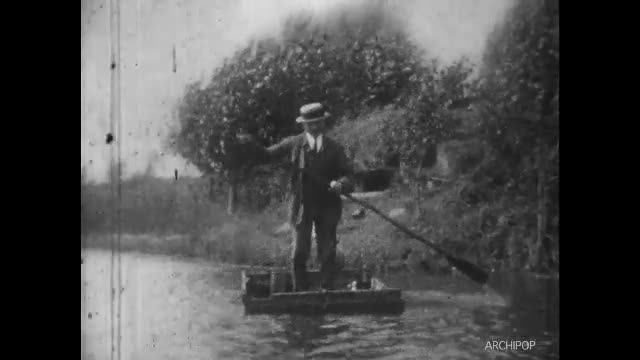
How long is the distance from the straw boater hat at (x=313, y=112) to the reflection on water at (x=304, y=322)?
596 millimetres

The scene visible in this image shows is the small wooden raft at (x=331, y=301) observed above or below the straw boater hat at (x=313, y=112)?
below

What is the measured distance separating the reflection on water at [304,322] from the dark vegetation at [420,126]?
132 mm

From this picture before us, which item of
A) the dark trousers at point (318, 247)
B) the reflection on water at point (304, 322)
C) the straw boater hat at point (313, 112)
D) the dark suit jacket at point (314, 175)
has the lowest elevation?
the reflection on water at point (304, 322)

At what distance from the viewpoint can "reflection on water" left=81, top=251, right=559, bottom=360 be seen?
257 centimetres

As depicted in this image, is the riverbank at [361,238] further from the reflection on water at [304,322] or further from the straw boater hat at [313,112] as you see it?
the straw boater hat at [313,112]

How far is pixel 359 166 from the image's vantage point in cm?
263

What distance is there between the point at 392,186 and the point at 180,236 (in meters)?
0.76

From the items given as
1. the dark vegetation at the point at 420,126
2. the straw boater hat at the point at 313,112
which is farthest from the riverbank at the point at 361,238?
the straw boater hat at the point at 313,112

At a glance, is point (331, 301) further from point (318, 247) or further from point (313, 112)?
point (313, 112)

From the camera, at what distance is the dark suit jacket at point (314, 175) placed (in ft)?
8.62

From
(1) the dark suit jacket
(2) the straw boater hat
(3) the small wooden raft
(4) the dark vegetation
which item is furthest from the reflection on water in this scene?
(2) the straw boater hat

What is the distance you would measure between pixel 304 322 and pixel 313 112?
2.36 feet

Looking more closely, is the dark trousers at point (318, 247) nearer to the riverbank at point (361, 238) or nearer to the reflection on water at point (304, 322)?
the riverbank at point (361, 238)
